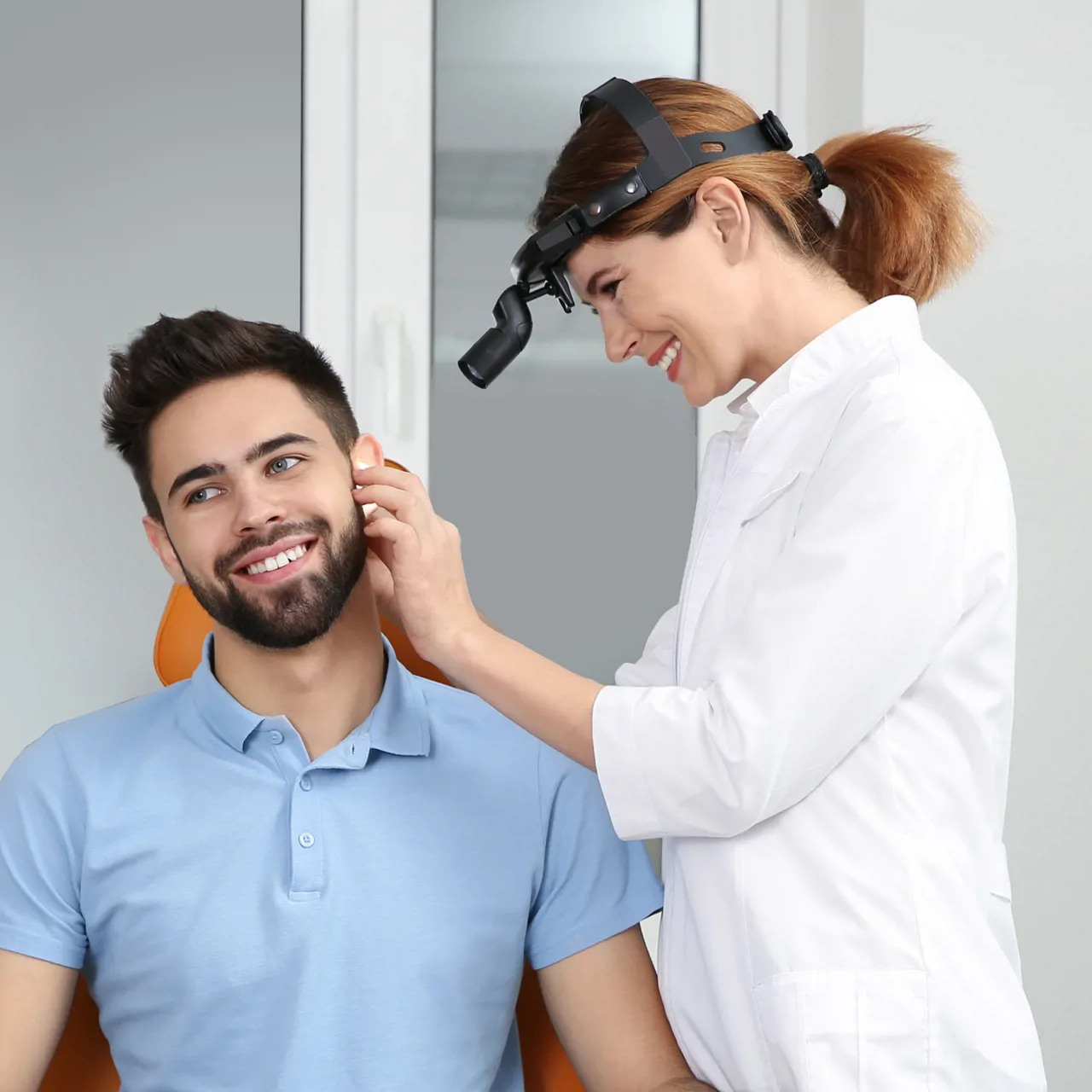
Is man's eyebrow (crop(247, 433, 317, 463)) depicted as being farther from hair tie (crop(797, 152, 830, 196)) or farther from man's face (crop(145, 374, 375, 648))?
hair tie (crop(797, 152, 830, 196))

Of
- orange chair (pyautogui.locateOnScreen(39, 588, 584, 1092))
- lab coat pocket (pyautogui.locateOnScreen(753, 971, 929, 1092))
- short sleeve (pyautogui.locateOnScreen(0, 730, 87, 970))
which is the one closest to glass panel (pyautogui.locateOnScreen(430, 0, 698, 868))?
orange chair (pyautogui.locateOnScreen(39, 588, 584, 1092))

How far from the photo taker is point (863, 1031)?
→ 3.27ft

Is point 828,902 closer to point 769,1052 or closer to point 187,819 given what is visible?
point 769,1052

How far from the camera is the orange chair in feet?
4.53

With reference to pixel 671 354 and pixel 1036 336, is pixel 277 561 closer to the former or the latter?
pixel 671 354

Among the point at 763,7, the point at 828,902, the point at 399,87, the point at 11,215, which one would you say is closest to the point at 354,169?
the point at 399,87

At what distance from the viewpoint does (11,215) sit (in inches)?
86.2

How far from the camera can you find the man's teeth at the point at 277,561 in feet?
4.39

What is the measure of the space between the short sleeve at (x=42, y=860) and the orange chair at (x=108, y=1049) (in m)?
0.13

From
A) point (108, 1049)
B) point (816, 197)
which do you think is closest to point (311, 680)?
point (108, 1049)

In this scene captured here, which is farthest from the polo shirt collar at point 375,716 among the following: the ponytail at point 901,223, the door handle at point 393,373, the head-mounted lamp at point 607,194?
the door handle at point 393,373

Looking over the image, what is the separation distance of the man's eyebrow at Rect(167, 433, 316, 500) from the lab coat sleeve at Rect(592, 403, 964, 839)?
0.54m

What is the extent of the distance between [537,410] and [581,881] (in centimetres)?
111

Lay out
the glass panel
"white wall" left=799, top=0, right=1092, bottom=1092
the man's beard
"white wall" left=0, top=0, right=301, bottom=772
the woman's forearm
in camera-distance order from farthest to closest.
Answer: the glass panel
"white wall" left=0, top=0, right=301, bottom=772
"white wall" left=799, top=0, right=1092, bottom=1092
the man's beard
the woman's forearm
